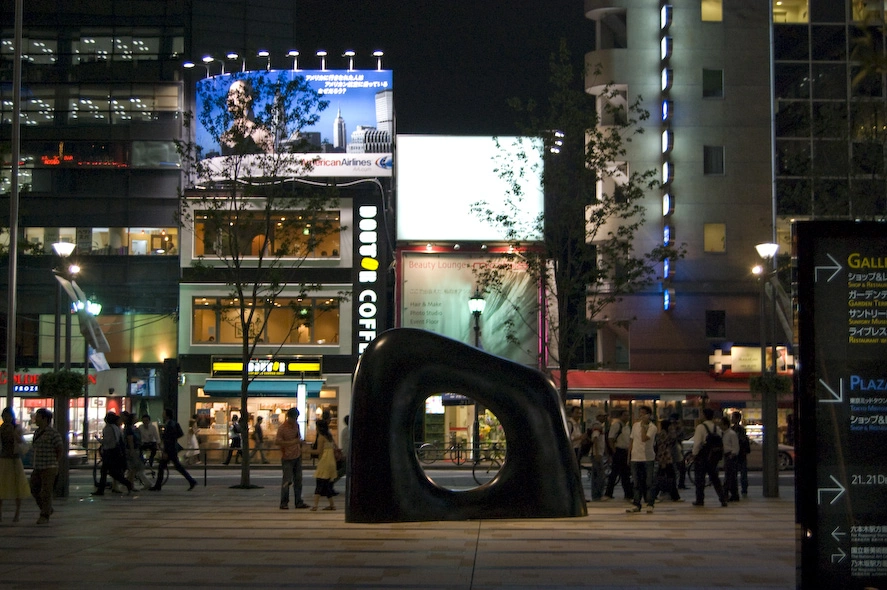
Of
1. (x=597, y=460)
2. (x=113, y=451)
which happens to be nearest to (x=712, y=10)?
(x=597, y=460)

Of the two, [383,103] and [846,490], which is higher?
[383,103]

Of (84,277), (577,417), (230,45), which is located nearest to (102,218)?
(84,277)

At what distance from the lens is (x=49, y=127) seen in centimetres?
4859

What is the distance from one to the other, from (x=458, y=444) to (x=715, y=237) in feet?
48.6

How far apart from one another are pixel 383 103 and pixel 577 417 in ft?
80.5

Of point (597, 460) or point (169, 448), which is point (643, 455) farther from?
point (169, 448)

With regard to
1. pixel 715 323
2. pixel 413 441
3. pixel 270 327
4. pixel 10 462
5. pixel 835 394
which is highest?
pixel 715 323

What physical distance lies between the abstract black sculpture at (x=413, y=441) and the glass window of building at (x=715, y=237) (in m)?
26.3

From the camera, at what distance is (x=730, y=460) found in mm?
A: 21359

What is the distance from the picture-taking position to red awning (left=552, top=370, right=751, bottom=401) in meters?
39.2

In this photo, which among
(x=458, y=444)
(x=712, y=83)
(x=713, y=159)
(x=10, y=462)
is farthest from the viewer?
(x=712, y=83)

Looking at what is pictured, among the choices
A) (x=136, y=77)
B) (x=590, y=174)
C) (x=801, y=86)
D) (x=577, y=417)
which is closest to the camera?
(x=577, y=417)

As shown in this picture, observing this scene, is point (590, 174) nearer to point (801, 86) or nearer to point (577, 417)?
→ point (577, 417)

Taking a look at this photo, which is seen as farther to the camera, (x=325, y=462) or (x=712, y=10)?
(x=712, y=10)
